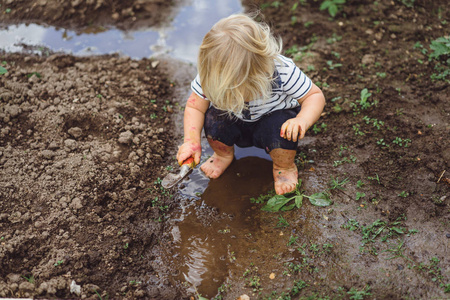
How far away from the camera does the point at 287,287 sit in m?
2.11

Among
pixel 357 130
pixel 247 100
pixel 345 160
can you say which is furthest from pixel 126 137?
pixel 357 130

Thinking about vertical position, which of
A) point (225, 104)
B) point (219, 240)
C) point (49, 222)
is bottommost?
point (219, 240)

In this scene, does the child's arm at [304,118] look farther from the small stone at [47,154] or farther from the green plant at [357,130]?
the small stone at [47,154]

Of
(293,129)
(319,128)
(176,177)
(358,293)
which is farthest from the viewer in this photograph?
(319,128)

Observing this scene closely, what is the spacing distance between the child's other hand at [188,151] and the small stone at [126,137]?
0.64 metres

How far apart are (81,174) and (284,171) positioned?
54.9 inches

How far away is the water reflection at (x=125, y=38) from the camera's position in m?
4.03

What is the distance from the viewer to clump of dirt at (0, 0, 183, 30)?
4355 mm

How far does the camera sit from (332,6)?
4062 millimetres

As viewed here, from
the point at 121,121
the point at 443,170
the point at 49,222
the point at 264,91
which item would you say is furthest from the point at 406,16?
the point at 49,222

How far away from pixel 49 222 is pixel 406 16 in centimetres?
382

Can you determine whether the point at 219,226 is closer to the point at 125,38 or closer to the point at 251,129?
the point at 251,129

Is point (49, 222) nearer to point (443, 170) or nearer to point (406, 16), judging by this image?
point (443, 170)

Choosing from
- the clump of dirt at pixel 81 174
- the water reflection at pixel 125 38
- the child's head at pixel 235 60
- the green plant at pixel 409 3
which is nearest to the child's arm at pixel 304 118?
the child's head at pixel 235 60
